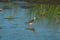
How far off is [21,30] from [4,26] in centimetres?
21

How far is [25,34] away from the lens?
5.67 feet

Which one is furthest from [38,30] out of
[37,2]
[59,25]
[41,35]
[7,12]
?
[37,2]

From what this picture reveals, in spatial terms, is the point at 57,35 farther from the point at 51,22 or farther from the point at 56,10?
the point at 56,10

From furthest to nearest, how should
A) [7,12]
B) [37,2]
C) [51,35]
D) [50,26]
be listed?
[37,2] → [7,12] → [50,26] → [51,35]

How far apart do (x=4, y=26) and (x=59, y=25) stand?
0.60 meters

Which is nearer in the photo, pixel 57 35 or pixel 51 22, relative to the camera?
pixel 57 35

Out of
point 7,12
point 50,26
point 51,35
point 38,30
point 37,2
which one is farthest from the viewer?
point 37,2

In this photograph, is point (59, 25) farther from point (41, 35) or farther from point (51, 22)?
point (41, 35)

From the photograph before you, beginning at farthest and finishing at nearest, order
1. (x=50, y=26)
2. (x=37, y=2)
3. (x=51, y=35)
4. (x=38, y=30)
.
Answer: (x=37, y=2), (x=50, y=26), (x=38, y=30), (x=51, y=35)

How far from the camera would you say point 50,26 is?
196 centimetres

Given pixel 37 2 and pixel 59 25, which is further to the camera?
pixel 37 2

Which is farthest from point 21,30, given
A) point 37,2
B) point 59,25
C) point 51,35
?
point 37,2

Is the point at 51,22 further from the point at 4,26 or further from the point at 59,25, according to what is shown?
the point at 4,26

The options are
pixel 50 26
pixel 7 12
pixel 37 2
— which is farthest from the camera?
pixel 37 2
